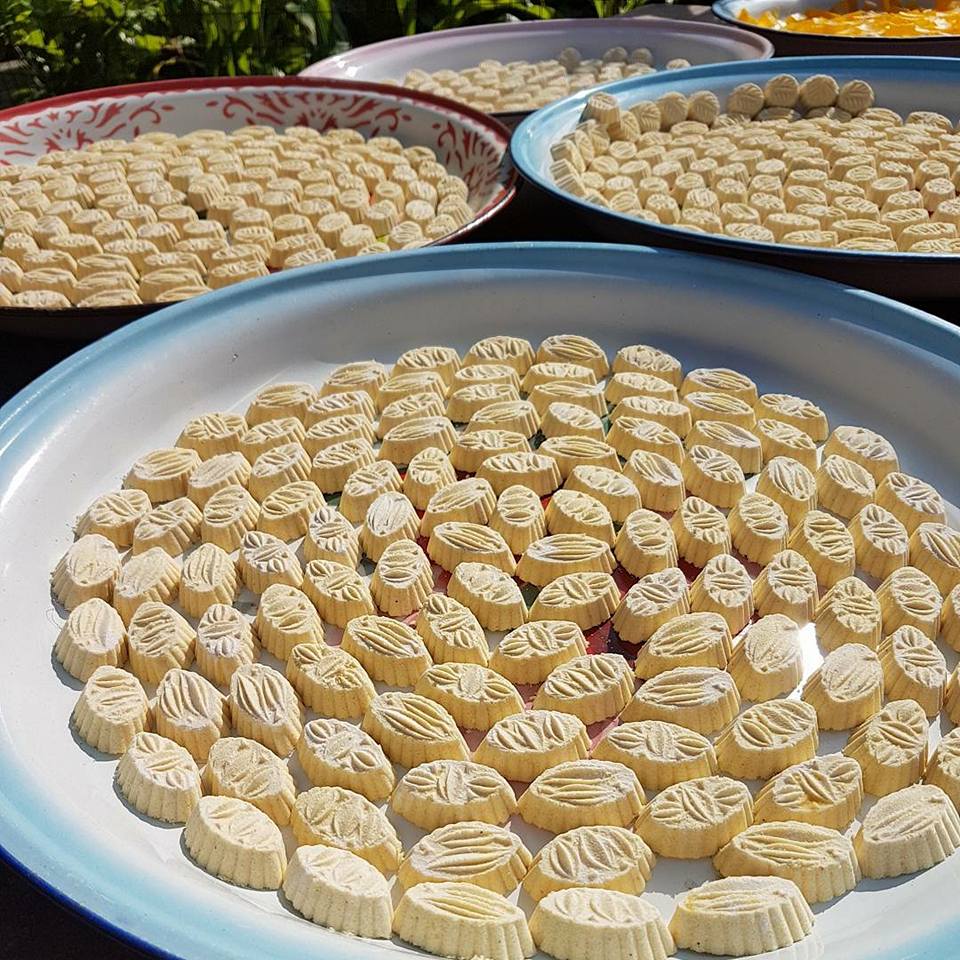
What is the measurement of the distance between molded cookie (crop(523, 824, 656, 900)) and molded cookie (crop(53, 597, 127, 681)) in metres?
0.70

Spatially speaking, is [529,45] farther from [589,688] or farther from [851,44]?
[589,688]

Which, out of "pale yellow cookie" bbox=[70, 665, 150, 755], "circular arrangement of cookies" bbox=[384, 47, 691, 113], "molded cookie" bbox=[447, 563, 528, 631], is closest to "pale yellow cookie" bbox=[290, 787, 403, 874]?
"pale yellow cookie" bbox=[70, 665, 150, 755]

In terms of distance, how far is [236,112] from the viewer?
12.7ft

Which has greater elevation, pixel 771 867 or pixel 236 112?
pixel 236 112

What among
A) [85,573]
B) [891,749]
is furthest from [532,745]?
[85,573]

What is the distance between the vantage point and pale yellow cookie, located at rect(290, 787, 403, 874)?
1.24 metres

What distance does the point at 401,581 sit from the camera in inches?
63.4

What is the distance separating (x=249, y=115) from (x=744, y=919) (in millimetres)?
3470

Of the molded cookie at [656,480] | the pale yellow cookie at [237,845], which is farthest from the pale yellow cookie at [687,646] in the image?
the pale yellow cookie at [237,845]

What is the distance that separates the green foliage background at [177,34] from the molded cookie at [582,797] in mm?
4701

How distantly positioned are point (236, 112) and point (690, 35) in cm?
198

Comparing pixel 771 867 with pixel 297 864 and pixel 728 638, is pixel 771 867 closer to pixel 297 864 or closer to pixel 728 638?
pixel 728 638

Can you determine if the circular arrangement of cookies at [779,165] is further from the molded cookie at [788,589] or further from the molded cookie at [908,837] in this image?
the molded cookie at [908,837]

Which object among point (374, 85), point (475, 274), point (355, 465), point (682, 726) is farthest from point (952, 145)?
point (682, 726)
